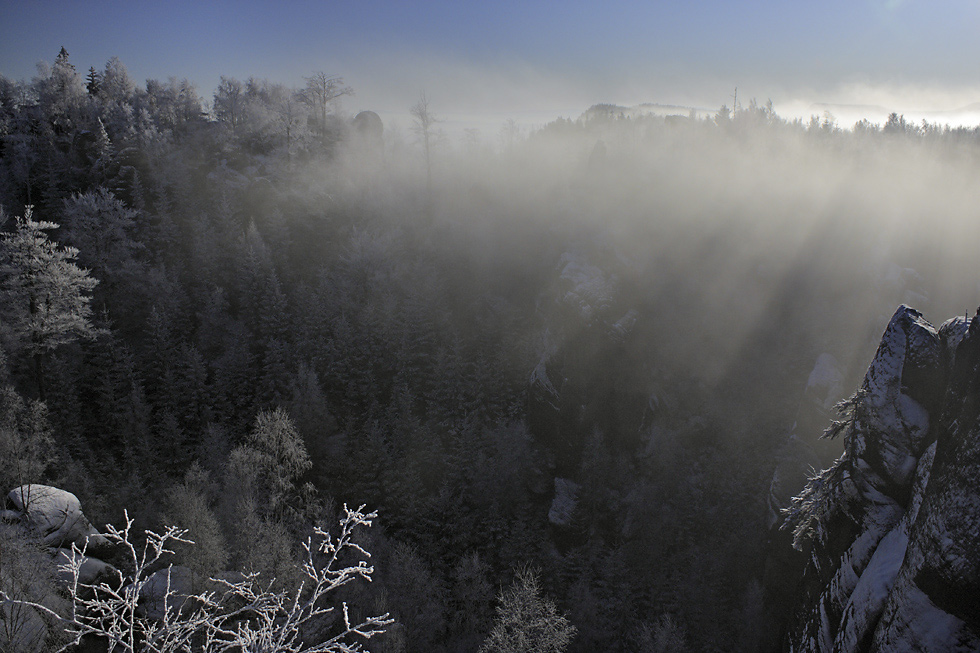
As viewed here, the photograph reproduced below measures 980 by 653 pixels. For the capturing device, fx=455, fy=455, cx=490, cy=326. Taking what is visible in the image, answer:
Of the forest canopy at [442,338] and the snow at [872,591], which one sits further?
the forest canopy at [442,338]

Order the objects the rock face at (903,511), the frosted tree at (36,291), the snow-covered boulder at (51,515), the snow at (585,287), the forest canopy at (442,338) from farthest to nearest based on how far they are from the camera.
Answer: the snow at (585,287)
the forest canopy at (442,338)
the frosted tree at (36,291)
the snow-covered boulder at (51,515)
the rock face at (903,511)

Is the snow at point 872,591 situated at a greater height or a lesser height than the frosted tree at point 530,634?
greater

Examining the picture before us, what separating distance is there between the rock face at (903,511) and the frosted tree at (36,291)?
116ft

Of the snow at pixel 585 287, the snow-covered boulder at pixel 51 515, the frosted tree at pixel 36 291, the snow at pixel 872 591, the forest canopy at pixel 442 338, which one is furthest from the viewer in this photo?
the snow at pixel 585 287

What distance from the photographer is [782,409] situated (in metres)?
37.7

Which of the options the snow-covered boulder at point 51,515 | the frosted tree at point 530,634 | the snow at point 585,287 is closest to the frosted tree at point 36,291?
the snow-covered boulder at point 51,515

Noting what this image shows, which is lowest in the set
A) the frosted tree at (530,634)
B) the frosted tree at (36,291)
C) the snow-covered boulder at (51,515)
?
the frosted tree at (530,634)

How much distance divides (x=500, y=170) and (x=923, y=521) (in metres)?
63.4

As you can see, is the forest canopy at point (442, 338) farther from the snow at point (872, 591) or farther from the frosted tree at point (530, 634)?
the snow at point (872, 591)

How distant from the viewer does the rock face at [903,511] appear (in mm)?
7680

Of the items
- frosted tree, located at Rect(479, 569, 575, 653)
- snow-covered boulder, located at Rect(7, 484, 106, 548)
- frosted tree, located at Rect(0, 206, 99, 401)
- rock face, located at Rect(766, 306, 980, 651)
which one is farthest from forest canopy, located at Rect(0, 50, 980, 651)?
rock face, located at Rect(766, 306, 980, 651)

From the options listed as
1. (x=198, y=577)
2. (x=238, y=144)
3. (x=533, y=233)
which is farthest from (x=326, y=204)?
(x=198, y=577)

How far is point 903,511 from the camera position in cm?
986

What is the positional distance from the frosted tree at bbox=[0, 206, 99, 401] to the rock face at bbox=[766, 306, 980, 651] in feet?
116
